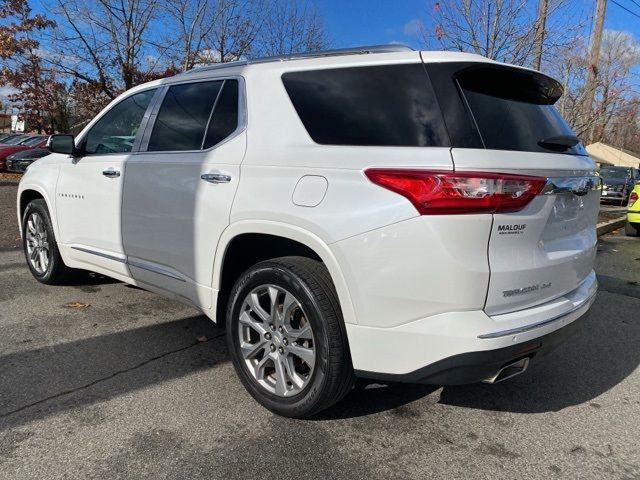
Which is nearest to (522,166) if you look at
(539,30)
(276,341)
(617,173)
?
(276,341)

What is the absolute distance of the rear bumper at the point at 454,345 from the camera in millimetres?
2363

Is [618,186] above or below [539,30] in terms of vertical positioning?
below

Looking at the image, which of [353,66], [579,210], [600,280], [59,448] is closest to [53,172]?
[59,448]

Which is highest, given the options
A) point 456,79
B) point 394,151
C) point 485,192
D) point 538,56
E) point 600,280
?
point 538,56

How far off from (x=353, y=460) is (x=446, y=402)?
89cm

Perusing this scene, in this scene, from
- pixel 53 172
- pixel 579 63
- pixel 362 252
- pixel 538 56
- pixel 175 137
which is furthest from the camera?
pixel 579 63

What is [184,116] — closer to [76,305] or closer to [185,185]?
[185,185]

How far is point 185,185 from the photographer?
3.46 m

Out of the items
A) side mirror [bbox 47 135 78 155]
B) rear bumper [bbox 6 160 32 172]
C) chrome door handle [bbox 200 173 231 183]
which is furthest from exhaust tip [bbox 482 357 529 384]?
rear bumper [bbox 6 160 32 172]

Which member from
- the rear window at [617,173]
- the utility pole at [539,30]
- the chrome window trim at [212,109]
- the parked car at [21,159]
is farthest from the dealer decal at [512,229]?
the rear window at [617,173]

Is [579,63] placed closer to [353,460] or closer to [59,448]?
[353,460]

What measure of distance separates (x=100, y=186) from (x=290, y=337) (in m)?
A: 2.25

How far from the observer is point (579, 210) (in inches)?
115

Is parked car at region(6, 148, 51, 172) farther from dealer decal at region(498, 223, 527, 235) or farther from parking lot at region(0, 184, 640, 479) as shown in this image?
dealer decal at region(498, 223, 527, 235)
